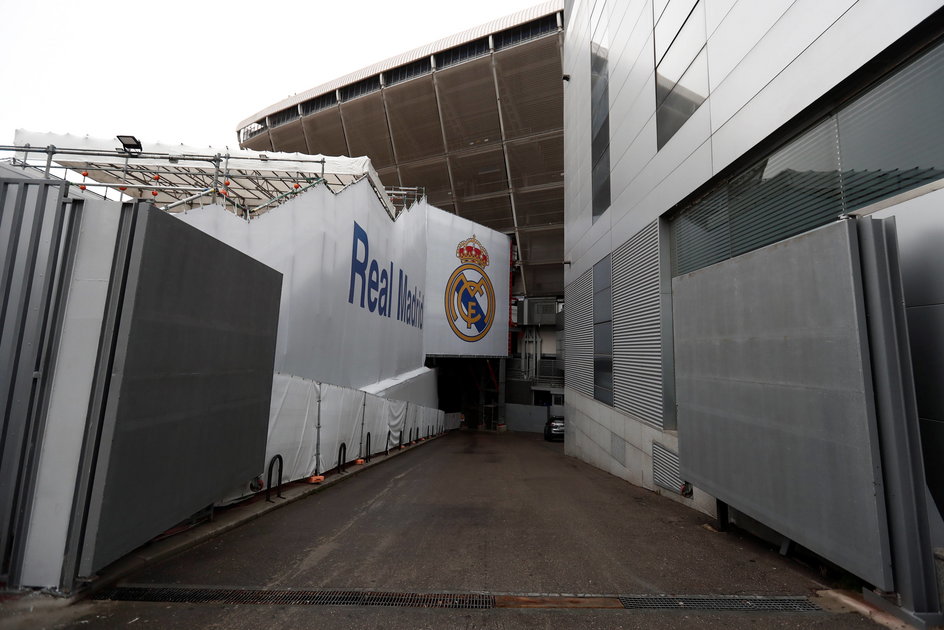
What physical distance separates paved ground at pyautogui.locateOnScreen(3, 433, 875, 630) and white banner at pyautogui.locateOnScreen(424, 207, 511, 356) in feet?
64.7

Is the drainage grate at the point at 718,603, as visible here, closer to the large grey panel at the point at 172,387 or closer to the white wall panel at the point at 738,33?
the large grey panel at the point at 172,387

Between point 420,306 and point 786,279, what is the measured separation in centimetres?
2114

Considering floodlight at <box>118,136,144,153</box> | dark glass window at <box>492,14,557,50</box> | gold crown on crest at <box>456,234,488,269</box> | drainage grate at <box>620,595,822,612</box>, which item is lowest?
drainage grate at <box>620,595,822,612</box>

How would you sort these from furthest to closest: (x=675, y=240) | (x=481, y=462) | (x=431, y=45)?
(x=431, y=45) → (x=481, y=462) → (x=675, y=240)

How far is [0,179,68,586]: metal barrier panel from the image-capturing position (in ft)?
10.6

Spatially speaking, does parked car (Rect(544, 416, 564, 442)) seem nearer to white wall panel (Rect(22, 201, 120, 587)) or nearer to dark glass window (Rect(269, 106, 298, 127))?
white wall panel (Rect(22, 201, 120, 587))

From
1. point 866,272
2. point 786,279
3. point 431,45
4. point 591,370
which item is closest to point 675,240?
point 786,279

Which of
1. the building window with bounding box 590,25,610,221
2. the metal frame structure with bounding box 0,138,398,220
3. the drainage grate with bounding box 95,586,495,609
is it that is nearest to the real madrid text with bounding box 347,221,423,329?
the metal frame structure with bounding box 0,138,398,220

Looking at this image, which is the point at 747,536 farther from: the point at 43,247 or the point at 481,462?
the point at 481,462

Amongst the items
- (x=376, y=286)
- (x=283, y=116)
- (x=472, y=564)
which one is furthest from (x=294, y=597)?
(x=283, y=116)

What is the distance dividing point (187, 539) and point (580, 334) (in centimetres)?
1305

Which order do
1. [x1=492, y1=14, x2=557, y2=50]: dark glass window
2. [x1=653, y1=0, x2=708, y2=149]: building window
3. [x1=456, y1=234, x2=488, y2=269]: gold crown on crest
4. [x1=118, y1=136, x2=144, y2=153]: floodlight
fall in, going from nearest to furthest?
[x1=653, y1=0, x2=708, y2=149]: building window < [x1=118, y1=136, x2=144, y2=153]: floodlight < [x1=492, y1=14, x2=557, y2=50]: dark glass window < [x1=456, y1=234, x2=488, y2=269]: gold crown on crest

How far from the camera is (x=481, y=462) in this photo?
484 inches

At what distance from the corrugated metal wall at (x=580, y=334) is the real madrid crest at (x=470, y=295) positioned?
33.7 feet
